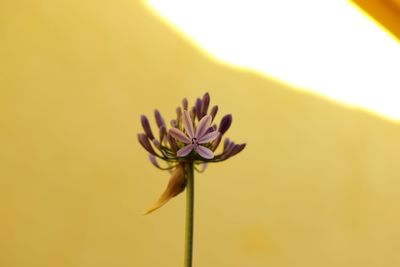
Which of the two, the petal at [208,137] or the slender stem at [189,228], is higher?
the petal at [208,137]

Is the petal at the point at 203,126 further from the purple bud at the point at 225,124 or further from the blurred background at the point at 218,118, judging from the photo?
the blurred background at the point at 218,118

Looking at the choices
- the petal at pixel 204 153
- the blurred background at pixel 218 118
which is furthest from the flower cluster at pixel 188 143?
the blurred background at pixel 218 118

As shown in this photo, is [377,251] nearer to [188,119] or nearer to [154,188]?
[154,188]

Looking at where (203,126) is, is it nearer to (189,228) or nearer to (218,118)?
(189,228)

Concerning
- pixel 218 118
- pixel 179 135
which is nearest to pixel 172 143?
pixel 179 135

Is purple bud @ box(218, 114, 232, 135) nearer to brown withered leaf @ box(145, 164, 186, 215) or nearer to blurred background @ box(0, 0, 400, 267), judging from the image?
brown withered leaf @ box(145, 164, 186, 215)

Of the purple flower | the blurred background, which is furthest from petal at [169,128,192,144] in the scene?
the blurred background
